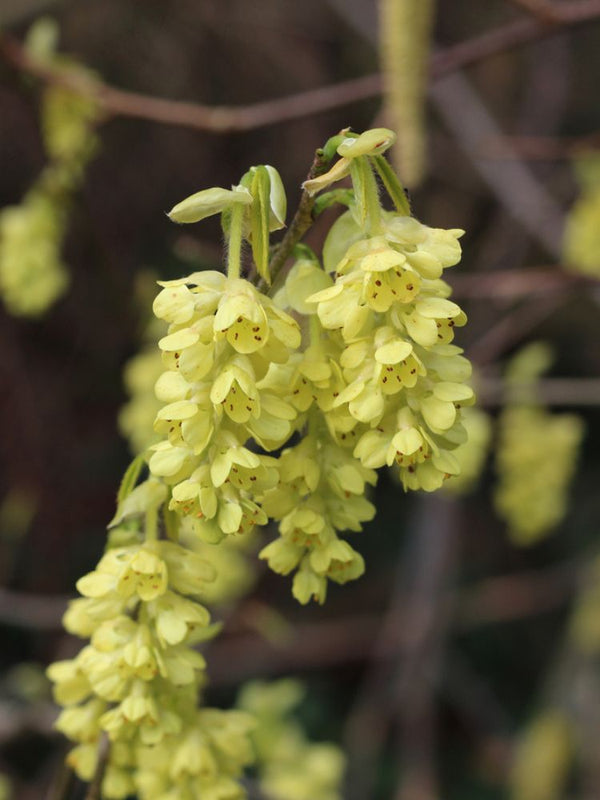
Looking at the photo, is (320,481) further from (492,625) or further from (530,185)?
(492,625)

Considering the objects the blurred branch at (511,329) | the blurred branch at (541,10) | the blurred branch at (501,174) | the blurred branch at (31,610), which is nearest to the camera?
the blurred branch at (541,10)

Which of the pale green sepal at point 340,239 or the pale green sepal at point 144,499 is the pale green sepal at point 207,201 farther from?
the pale green sepal at point 144,499

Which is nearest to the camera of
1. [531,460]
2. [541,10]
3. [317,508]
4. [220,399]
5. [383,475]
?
[220,399]

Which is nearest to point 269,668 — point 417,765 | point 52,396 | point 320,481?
point 417,765

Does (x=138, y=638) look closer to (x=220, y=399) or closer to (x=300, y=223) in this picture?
(x=220, y=399)

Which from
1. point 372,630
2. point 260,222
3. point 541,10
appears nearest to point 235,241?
point 260,222

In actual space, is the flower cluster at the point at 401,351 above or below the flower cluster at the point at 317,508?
above

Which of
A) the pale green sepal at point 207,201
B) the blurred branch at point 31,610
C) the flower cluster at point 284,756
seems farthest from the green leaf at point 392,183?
the blurred branch at point 31,610
